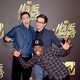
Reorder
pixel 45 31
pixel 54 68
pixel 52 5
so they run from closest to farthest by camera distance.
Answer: pixel 54 68 → pixel 45 31 → pixel 52 5

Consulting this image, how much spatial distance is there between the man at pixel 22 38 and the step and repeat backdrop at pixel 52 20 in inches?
2.5

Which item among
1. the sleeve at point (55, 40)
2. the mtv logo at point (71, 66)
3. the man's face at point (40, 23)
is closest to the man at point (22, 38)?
the man's face at point (40, 23)

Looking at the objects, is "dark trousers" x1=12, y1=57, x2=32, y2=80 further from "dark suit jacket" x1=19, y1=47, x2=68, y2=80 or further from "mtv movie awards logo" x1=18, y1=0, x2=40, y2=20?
"mtv movie awards logo" x1=18, y1=0, x2=40, y2=20

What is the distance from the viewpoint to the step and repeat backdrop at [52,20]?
243 centimetres

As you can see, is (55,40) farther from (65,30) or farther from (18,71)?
(18,71)

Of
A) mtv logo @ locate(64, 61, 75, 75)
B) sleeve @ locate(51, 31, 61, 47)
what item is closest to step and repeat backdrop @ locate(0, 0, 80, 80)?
mtv logo @ locate(64, 61, 75, 75)

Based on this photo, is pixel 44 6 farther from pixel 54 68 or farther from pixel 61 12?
pixel 54 68

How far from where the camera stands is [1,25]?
2.42 meters

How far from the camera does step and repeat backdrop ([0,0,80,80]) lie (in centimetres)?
243

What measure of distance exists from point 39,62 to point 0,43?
51 centimetres

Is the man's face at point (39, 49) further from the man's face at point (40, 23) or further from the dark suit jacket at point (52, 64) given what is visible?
the man's face at point (40, 23)

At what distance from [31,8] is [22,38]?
34cm

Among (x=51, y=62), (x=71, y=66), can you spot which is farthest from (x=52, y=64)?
(x=71, y=66)

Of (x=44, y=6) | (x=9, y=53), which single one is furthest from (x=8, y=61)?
(x=44, y=6)
